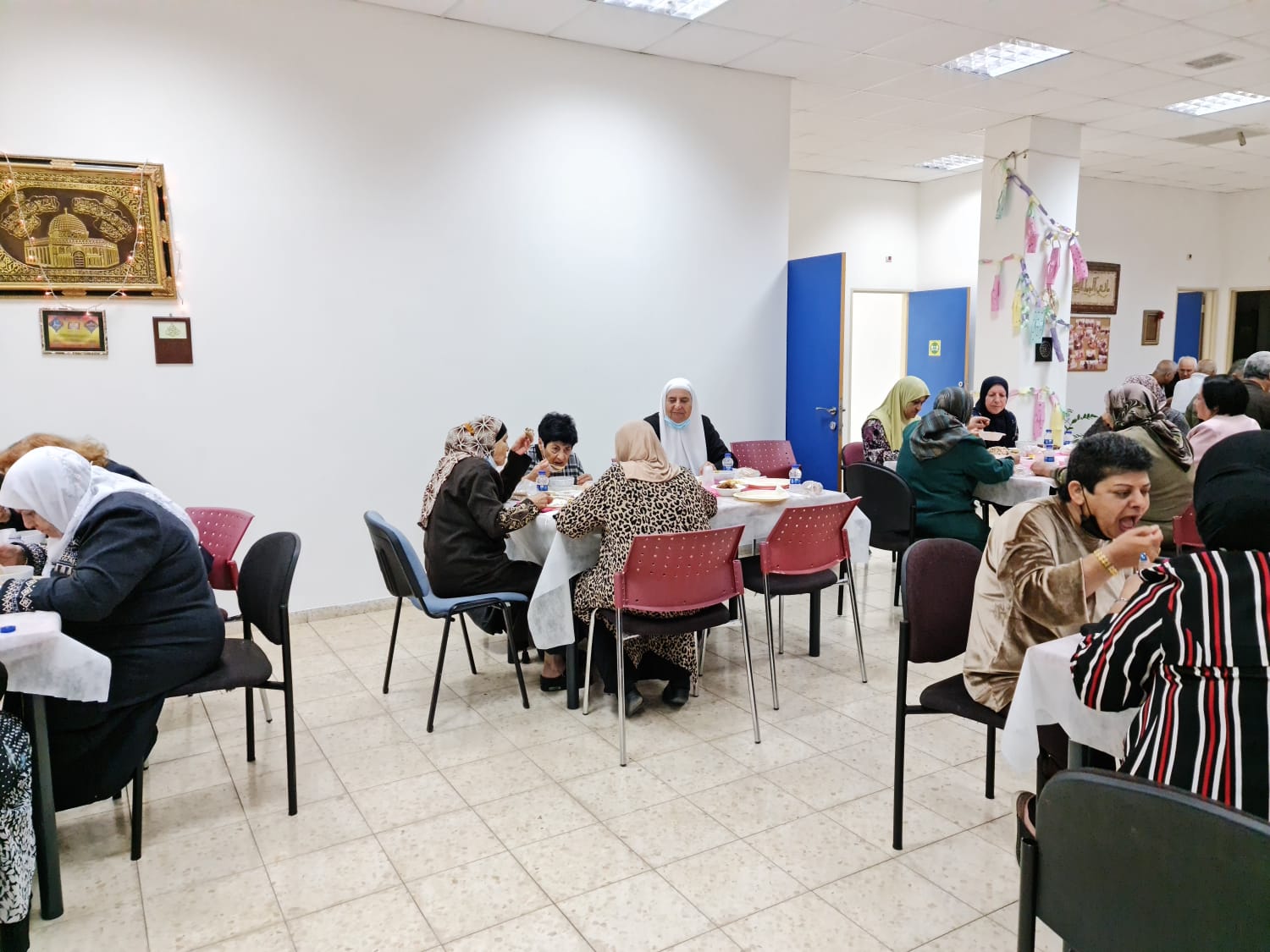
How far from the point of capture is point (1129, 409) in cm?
405

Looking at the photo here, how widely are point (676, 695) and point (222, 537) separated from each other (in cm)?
192

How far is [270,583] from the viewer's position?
2770mm

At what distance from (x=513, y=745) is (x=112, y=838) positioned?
4.18ft

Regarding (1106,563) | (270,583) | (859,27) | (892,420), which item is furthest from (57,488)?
(859,27)

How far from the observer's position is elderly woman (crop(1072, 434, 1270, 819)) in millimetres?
1342

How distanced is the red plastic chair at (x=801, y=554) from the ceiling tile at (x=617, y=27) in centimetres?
295

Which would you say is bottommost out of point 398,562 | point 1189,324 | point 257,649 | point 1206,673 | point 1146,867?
point 257,649

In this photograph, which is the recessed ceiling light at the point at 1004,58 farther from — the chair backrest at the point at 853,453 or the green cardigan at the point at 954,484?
the green cardigan at the point at 954,484

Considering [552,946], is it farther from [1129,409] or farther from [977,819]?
[1129,409]

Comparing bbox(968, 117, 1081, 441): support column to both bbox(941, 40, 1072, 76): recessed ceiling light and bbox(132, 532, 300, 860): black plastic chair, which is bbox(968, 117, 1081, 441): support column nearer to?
bbox(941, 40, 1072, 76): recessed ceiling light

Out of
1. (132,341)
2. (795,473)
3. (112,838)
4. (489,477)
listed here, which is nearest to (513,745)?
(489,477)

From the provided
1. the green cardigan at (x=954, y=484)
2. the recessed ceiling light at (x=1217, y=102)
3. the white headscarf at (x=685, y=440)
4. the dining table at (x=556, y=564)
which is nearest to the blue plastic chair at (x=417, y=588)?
the dining table at (x=556, y=564)

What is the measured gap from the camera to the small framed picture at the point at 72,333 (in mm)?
4062

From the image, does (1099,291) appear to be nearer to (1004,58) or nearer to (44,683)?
(1004,58)
